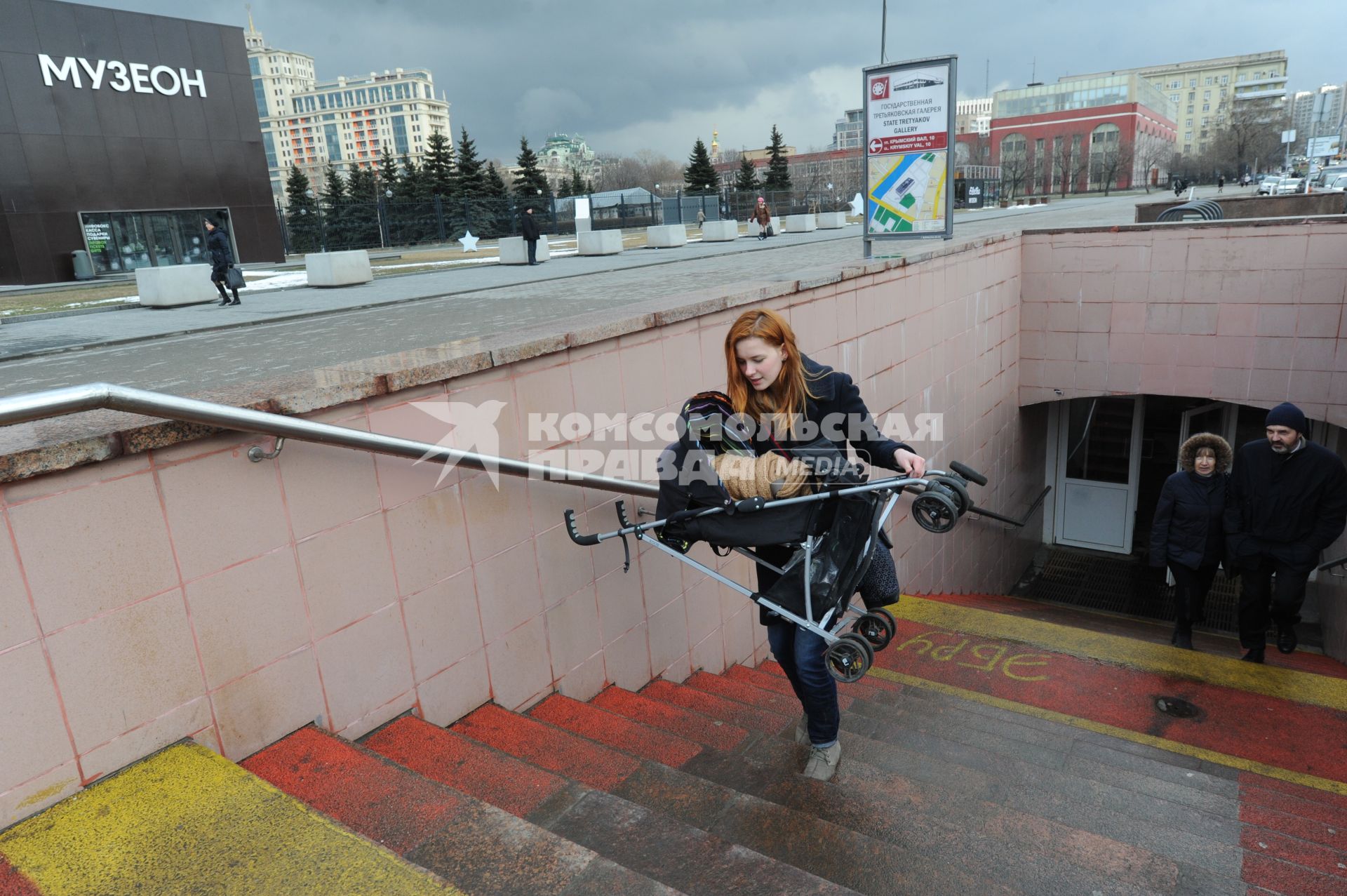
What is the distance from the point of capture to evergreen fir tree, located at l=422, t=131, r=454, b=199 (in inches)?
1496

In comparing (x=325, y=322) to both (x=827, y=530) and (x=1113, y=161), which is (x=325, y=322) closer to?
(x=827, y=530)

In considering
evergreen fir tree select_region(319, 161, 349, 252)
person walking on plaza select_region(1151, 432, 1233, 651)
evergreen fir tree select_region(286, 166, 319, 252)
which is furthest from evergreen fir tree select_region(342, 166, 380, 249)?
person walking on plaza select_region(1151, 432, 1233, 651)

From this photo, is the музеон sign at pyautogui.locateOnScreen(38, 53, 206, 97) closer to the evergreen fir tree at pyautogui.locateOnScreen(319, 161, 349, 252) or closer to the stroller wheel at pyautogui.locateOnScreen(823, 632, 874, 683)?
the evergreen fir tree at pyautogui.locateOnScreen(319, 161, 349, 252)

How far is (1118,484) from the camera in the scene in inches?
491

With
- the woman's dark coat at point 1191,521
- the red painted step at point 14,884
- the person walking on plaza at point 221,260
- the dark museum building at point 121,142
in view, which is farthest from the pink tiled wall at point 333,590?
the dark museum building at point 121,142

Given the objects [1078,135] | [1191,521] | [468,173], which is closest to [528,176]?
[468,173]

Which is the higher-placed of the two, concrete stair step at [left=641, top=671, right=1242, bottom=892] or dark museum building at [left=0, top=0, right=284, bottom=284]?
dark museum building at [left=0, top=0, right=284, bottom=284]

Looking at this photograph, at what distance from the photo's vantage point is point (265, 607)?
8.20 feet

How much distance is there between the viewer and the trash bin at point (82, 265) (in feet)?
66.2

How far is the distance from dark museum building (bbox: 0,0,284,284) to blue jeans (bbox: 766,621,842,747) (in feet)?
76.9

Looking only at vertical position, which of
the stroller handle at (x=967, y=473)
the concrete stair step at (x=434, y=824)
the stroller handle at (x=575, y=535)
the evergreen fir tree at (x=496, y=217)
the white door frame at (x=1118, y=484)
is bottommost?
the white door frame at (x=1118, y=484)

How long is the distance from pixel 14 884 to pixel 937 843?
2.35 m

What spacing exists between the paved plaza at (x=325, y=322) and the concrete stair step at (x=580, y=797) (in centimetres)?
218

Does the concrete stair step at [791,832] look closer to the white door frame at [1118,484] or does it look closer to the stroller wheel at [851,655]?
the stroller wheel at [851,655]
